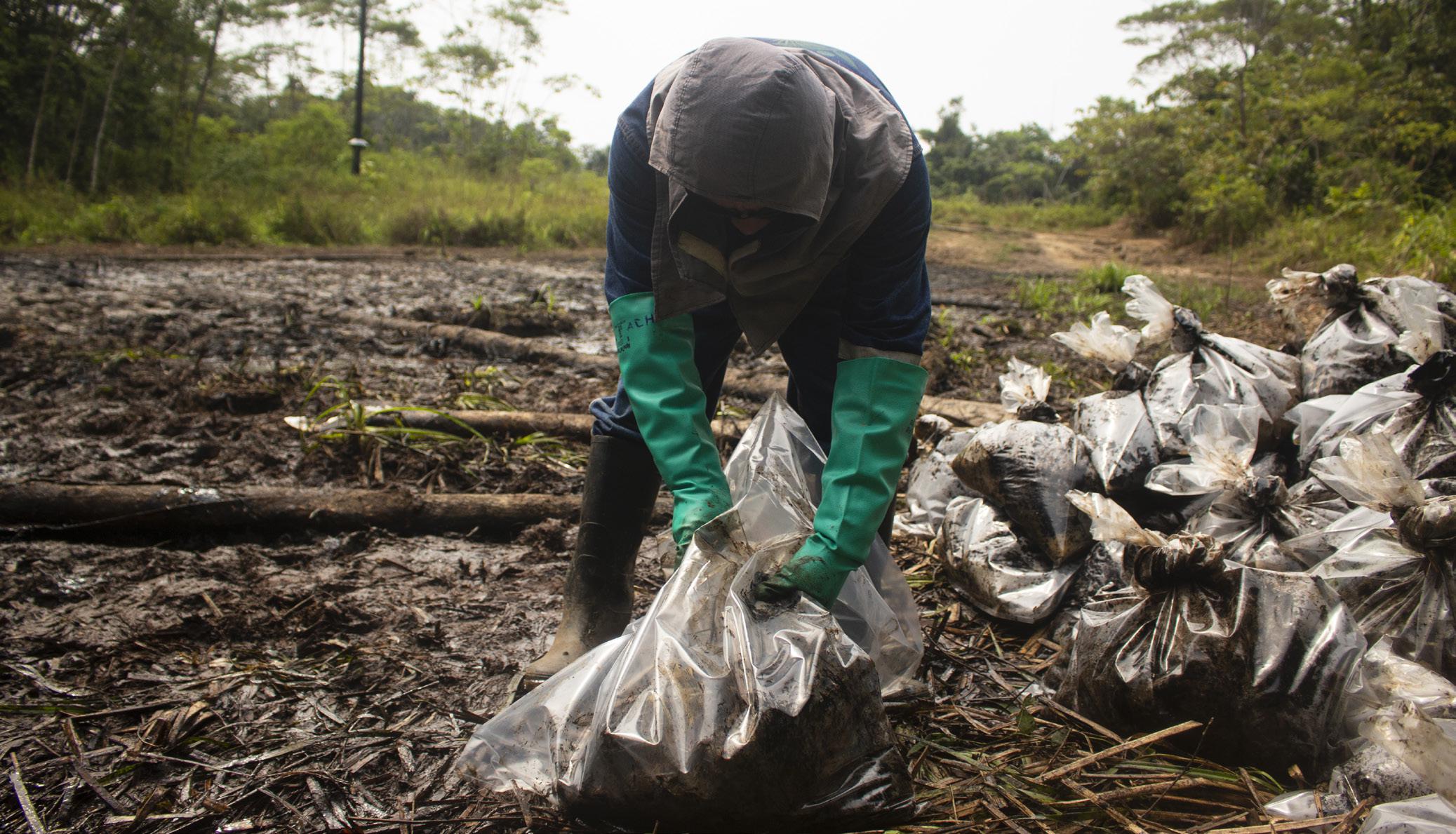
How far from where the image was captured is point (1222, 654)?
1.31 m

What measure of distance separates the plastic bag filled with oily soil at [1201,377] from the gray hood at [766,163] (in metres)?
1.14

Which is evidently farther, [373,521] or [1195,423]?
[373,521]

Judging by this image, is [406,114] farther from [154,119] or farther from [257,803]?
[257,803]


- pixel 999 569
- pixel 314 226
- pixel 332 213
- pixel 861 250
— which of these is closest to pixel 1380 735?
pixel 999 569

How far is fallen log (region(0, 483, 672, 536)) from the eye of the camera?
219cm

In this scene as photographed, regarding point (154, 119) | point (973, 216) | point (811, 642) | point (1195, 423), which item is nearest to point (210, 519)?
point (811, 642)

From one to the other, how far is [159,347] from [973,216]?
1536 cm

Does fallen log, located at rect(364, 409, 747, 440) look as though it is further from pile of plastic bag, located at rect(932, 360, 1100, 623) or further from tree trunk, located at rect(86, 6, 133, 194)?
tree trunk, located at rect(86, 6, 133, 194)

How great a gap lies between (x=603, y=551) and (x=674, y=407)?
44 cm

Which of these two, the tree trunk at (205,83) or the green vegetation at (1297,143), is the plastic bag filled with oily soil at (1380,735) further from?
the tree trunk at (205,83)

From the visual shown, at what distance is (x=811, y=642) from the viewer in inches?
47.7

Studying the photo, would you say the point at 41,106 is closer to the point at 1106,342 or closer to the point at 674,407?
the point at 674,407

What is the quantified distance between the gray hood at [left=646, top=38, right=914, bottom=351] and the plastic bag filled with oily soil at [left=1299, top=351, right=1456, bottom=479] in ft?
3.92

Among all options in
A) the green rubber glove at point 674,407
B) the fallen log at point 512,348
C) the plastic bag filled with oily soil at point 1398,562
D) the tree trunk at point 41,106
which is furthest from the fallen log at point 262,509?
the tree trunk at point 41,106
